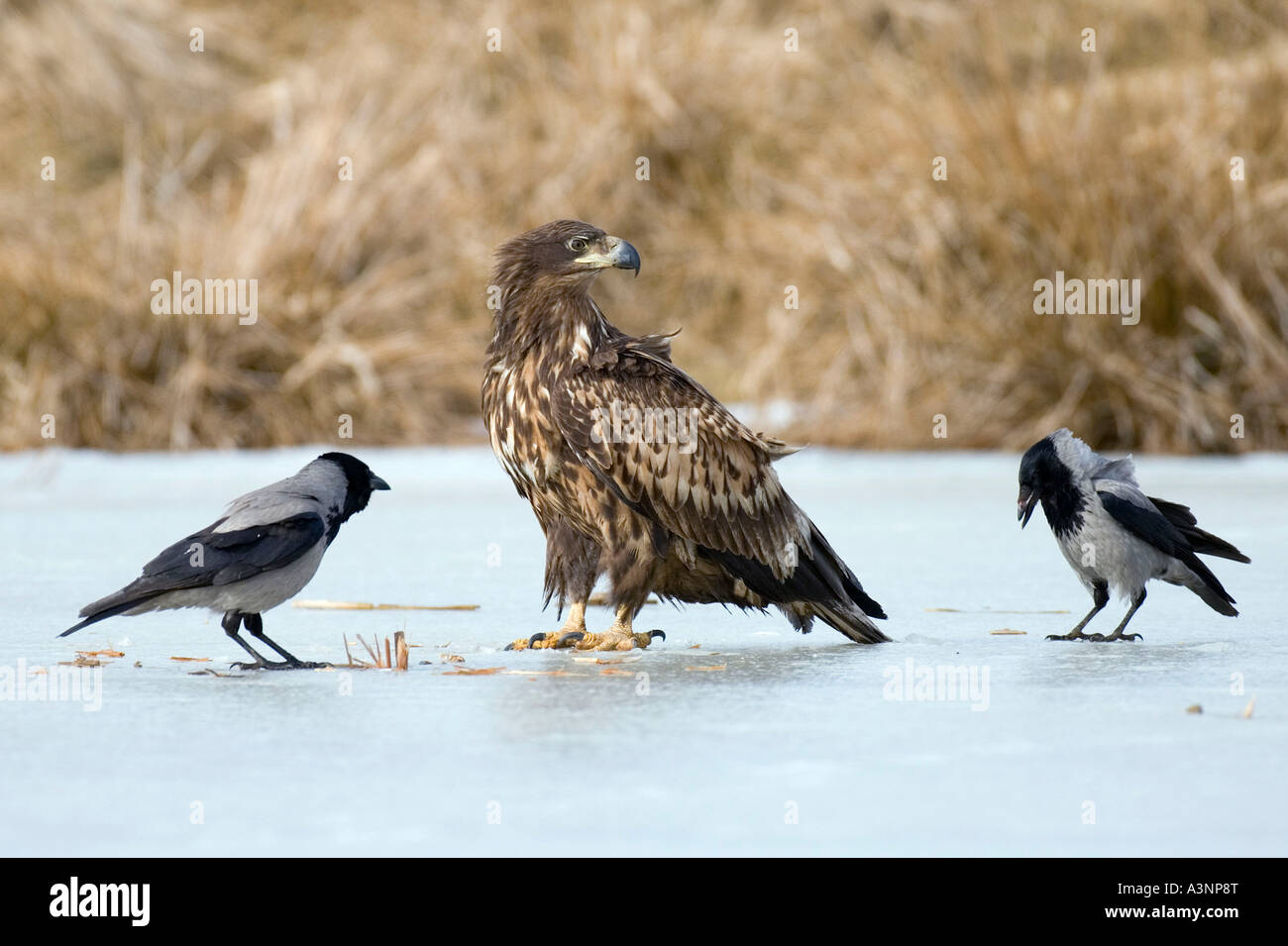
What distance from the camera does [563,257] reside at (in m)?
5.98

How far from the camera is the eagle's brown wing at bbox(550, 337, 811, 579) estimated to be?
220 inches

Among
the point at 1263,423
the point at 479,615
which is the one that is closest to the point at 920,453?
the point at 1263,423

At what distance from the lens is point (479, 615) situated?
21.5 feet

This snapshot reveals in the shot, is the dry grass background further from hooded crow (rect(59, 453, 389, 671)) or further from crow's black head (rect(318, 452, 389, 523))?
hooded crow (rect(59, 453, 389, 671))

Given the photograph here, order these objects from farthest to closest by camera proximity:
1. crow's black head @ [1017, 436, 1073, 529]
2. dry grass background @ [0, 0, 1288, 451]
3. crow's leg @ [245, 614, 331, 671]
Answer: dry grass background @ [0, 0, 1288, 451]
crow's black head @ [1017, 436, 1073, 529]
crow's leg @ [245, 614, 331, 671]

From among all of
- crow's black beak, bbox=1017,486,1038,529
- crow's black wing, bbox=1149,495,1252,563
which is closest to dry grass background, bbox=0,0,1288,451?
crow's black wing, bbox=1149,495,1252,563

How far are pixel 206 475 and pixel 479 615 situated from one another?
18.9ft

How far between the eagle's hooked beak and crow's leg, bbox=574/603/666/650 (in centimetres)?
109

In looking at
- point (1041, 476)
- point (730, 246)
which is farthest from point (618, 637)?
point (730, 246)

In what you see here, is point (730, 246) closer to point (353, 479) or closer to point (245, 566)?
point (353, 479)

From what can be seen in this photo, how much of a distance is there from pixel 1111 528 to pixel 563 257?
1.93 m

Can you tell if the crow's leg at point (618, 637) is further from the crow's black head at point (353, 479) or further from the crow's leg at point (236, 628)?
the crow's leg at point (236, 628)
